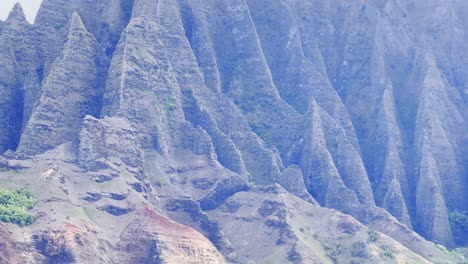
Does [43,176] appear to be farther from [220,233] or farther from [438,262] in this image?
[438,262]

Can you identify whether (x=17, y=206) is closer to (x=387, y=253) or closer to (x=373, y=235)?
(x=373, y=235)

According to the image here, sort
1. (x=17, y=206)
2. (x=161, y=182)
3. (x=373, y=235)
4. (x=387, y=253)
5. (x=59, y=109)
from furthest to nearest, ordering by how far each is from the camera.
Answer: (x=59, y=109) < (x=161, y=182) < (x=373, y=235) < (x=387, y=253) < (x=17, y=206)

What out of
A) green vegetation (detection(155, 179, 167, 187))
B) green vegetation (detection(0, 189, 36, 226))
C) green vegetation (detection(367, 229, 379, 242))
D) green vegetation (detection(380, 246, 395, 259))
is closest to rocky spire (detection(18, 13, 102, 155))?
green vegetation (detection(155, 179, 167, 187))

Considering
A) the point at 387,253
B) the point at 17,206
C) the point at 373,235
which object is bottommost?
the point at 387,253

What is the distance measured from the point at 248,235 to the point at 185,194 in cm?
1021

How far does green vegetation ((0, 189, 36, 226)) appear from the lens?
163500 millimetres

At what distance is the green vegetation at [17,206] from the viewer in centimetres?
16350

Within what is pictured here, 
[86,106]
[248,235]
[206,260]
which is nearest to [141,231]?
[206,260]

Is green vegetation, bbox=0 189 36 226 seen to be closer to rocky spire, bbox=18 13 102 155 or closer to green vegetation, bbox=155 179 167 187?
rocky spire, bbox=18 13 102 155

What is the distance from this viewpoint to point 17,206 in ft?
544

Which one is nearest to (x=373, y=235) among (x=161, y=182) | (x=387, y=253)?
(x=387, y=253)

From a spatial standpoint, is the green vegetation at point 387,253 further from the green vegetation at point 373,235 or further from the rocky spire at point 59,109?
the rocky spire at point 59,109

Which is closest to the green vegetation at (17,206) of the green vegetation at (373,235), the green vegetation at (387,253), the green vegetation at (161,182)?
the green vegetation at (161,182)

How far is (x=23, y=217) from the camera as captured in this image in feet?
538
